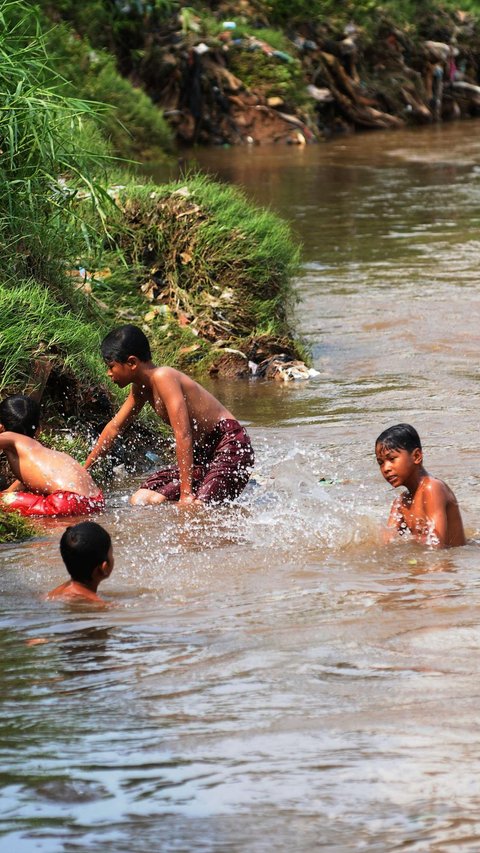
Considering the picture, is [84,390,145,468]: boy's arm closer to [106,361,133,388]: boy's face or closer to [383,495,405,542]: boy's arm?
[106,361,133,388]: boy's face

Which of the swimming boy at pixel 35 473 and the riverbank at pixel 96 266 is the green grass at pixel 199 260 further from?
the swimming boy at pixel 35 473

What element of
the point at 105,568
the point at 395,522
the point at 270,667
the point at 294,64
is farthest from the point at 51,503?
the point at 294,64

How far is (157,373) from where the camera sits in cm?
632

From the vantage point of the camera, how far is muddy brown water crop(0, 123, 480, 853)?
312 centimetres

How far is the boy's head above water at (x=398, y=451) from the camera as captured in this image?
557 cm

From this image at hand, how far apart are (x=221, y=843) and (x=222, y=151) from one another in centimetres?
1821

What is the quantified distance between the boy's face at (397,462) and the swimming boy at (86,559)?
138 cm

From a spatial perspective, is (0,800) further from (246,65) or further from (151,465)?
(246,65)

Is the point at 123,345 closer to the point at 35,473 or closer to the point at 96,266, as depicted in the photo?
the point at 35,473

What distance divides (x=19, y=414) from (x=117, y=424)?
20.9 inches

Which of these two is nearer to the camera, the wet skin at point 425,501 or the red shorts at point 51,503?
the wet skin at point 425,501

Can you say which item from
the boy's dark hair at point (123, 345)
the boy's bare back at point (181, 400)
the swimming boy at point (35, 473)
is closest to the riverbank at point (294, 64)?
the boy's bare back at point (181, 400)

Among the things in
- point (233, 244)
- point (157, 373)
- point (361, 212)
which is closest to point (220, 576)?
point (157, 373)

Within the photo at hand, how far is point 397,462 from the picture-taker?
18.3ft
